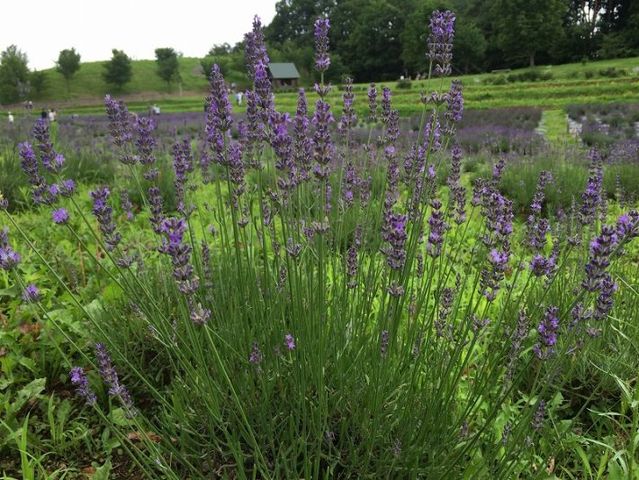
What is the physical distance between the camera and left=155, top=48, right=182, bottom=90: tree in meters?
52.7

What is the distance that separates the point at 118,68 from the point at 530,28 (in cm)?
4544

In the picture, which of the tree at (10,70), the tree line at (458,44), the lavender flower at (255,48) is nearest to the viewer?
the lavender flower at (255,48)

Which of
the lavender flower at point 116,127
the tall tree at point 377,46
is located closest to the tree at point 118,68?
the tall tree at point 377,46

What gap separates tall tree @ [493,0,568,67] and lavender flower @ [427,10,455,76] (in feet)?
175

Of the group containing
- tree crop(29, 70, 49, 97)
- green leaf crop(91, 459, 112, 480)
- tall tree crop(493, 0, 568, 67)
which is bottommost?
green leaf crop(91, 459, 112, 480)

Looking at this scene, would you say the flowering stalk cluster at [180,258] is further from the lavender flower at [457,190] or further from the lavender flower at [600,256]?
the lavender flower at [457,190]

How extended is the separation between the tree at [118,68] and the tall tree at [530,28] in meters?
41.9

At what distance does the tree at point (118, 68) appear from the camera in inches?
2043

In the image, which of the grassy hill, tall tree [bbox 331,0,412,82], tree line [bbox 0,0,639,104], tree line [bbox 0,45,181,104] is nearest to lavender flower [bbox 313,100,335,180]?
the grassy hill

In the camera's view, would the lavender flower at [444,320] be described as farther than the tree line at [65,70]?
No

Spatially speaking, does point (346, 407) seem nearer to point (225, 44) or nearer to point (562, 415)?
point (562, 415)

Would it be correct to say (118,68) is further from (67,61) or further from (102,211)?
(102,211)

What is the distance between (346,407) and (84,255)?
2.72 metres

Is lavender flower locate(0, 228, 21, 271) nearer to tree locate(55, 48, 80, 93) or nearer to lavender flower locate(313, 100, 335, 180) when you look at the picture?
lavender flower locate(313, 100, 335, 180)
